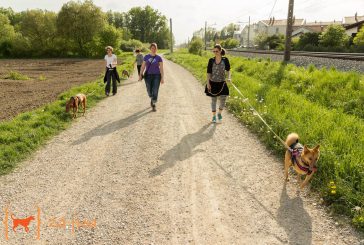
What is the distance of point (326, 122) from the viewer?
6.96 m

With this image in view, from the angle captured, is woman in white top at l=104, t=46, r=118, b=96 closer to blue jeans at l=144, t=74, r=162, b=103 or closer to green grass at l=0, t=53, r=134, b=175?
green grass at l=0, t=53, r=134, b=175

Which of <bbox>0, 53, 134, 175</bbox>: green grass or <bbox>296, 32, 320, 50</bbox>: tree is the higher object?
<bbox>296, 32, 320, 50</bbox>: tree

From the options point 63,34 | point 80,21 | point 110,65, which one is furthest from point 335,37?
point 63,34

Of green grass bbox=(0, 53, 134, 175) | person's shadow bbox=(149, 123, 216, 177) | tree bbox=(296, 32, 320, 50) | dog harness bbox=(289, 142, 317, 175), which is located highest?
tree bbox=(296, 32, 320, 50)

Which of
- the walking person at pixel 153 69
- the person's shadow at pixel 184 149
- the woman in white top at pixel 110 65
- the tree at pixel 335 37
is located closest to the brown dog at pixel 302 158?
the person's shadow at pixel 184 149

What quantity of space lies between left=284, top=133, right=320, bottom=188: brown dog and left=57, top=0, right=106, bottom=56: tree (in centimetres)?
5580

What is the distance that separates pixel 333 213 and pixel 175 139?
12.9 ft

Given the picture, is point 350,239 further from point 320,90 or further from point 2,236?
point 320,90

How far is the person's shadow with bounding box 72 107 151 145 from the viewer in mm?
7348

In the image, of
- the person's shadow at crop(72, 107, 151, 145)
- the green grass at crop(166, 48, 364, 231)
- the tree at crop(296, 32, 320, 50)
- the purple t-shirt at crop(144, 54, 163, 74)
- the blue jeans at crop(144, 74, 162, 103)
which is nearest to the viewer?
the green grass at crop(166, 48, 364, 231)

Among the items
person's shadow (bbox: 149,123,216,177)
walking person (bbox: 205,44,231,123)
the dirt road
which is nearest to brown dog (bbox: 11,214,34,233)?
the dirt road

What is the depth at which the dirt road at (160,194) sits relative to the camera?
3.73 m

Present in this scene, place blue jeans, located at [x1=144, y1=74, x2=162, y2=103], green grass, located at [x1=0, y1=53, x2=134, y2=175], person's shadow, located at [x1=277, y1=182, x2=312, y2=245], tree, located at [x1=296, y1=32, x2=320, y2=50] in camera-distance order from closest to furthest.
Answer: person's shadow, located at [x1=277, y1=182, x2=312, y2=245], green grass, located at [x1=0, y1=53, x2=134, y2=175], blue jeans, located at [x1=144, y1=74, x2=162, y2=103], tree, located at [x1=296, y1=32, x2=320, y2=50]

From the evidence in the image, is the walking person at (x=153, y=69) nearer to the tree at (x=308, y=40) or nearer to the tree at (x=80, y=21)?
the tree at (x=308, y=40)
